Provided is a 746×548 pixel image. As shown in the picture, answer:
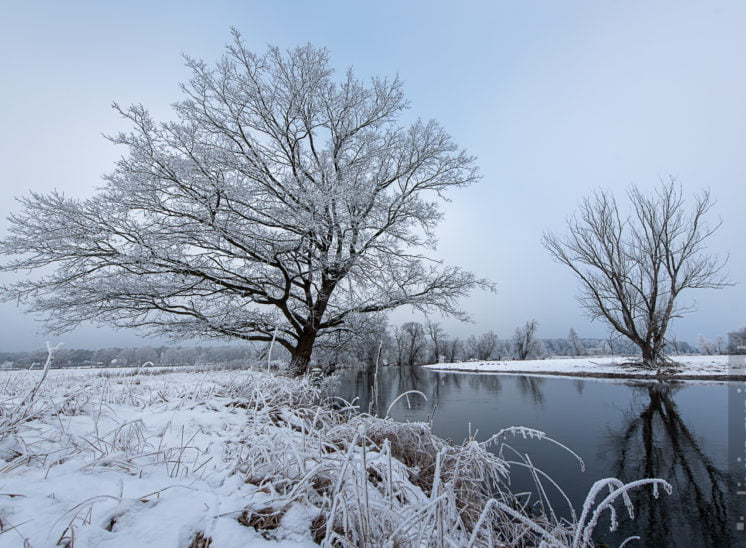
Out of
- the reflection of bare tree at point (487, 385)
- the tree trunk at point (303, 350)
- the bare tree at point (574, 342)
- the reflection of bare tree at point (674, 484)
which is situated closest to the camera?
the reflection of bare tree at point (674, 484)

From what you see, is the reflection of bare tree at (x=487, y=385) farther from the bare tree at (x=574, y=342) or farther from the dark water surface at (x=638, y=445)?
the bare tree at (x=574, y=342)

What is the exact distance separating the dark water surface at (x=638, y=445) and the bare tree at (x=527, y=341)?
175 feet

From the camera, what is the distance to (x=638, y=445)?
16.3 ft

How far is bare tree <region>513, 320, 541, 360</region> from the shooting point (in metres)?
59.9

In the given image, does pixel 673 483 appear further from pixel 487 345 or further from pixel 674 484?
pixel 487 345

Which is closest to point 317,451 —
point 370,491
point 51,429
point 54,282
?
point 370,491

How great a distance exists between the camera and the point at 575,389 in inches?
465

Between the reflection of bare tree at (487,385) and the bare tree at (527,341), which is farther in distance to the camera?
the bare tree at (527,341)

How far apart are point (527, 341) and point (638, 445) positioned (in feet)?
202

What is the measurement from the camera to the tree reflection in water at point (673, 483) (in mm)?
2762

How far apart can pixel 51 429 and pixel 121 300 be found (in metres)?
5.51

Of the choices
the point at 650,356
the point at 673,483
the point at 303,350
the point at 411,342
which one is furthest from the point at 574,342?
the point at 673,483

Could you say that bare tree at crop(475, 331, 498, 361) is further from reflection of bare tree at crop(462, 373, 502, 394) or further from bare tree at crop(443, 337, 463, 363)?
reflection of bare tree at crop(462, 373, 502, 394)

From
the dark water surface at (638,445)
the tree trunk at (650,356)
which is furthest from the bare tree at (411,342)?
the dark water surface at (638,445)
